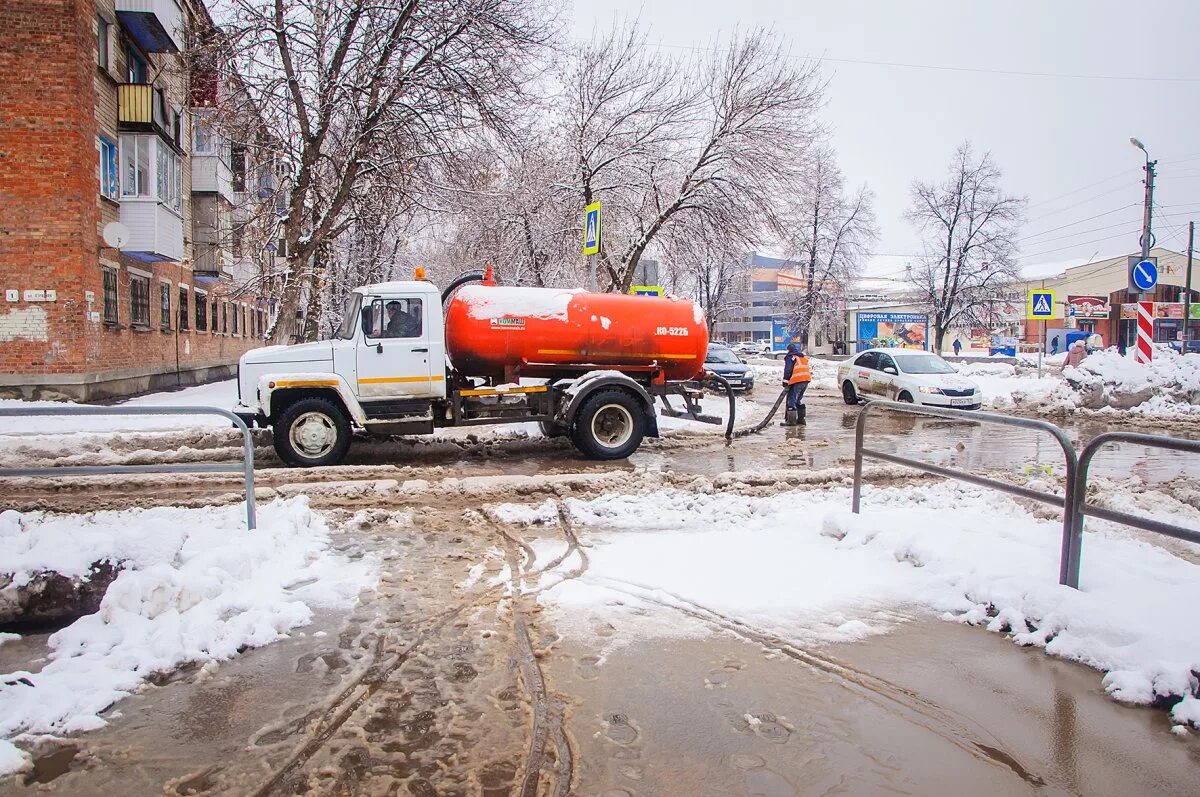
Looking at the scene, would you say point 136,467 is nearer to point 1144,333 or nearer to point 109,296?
point 109,296

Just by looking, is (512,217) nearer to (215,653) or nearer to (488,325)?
→ (488,325)

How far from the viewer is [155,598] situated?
13.5ft

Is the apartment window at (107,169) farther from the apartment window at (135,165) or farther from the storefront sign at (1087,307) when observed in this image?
the storefront sign at (1087,307)

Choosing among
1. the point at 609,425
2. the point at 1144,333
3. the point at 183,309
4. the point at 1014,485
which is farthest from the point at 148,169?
the point at 1144,333

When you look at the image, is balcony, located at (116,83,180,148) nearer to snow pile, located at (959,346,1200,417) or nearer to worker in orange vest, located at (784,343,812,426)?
worker in orange vest, located at (784,343,812,426)

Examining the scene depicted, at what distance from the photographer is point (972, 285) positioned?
154ft

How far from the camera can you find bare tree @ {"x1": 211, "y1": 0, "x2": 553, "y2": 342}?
1603 centimetres

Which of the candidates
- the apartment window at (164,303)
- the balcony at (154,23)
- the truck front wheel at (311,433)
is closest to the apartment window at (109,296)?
the apartment window at (164,303)

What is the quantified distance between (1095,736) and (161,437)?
512 inches

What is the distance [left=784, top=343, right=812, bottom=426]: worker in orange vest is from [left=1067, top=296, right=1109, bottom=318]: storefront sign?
179 ft

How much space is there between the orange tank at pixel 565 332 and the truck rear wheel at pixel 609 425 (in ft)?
2.34

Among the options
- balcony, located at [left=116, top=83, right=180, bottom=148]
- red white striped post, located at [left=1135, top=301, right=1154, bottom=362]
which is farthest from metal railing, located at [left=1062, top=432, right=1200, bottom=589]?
balcony, located at [left=116, top=83, right=180, bottom=148]

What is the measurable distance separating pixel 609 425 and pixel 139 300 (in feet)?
56.3

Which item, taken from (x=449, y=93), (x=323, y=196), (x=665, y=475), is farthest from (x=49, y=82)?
(x=665, y=475)
